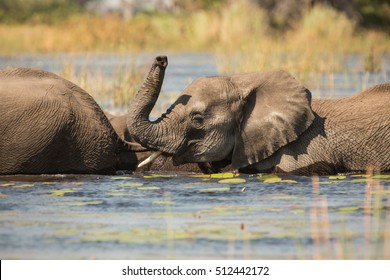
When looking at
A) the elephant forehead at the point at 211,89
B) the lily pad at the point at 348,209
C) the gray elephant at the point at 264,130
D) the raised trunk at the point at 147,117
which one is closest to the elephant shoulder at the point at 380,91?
the gray elephant at the point at 264,130

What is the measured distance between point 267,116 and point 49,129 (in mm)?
2018

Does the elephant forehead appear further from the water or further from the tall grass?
the tall grass

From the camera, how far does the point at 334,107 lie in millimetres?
11430

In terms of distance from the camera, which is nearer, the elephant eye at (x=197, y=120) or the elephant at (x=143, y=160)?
the elephant eye at (x=197, y=120)

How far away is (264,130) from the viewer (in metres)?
11.0

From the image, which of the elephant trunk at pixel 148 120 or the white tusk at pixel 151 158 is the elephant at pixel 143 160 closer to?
the white tusk at pixel 151 158

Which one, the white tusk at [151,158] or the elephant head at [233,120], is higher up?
the elephant head at [233,120]

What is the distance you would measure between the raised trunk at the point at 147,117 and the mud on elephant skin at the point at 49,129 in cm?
63

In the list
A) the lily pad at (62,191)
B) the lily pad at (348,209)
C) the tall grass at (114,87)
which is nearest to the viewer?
the lily pad at (348,209)

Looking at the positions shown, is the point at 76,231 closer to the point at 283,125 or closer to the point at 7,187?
the point at 7,187

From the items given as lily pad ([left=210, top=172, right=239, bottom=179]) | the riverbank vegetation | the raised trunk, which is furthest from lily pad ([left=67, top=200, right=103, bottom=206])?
the riverbank vegetation

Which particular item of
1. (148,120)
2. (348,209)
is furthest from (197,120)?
(348,209)

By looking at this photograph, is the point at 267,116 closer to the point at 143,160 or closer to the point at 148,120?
the point at 148,120

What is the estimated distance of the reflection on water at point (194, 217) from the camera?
26.2 feet
